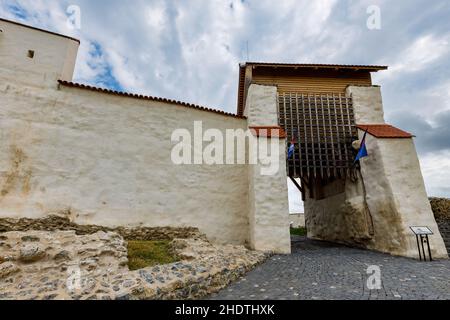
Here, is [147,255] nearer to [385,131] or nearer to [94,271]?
[94,271]

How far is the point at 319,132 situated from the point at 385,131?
2.16 m

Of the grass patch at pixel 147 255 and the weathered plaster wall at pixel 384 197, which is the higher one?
the weathered plaster wall at pixel 384 197

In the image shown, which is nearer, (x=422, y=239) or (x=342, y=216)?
(x=422, y=239)

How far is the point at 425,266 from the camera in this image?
18.3ft

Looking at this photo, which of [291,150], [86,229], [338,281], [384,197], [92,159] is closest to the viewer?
[338,281]

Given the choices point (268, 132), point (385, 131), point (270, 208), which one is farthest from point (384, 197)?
point (268, 132)

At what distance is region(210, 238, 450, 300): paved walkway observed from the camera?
362cm

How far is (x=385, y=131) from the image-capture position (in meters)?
8.52

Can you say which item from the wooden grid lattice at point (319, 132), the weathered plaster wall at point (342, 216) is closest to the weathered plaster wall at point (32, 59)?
the wooden grid lattice at point (319, 132)

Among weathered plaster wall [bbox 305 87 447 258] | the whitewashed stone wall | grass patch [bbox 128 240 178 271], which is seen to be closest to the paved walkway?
weathered plaster wall [bbox 305 87 447 258]

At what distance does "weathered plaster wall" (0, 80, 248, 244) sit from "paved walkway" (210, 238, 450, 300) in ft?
9.82

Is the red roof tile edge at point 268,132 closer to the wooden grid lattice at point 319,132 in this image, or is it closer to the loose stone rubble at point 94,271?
the wooden grid lattice at point 319,132

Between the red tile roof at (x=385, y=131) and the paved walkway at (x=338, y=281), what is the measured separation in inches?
153

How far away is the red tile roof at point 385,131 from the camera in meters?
8.04
